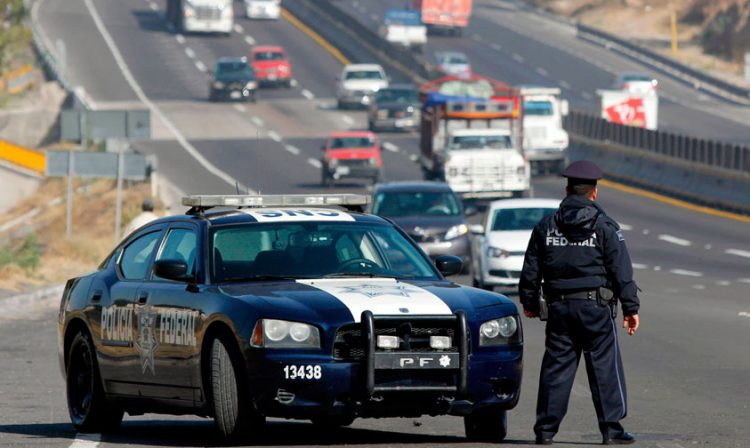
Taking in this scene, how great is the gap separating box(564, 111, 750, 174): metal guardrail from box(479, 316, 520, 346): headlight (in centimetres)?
3210

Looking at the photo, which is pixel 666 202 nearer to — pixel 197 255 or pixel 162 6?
pixel 197 255

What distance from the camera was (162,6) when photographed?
10088 cm

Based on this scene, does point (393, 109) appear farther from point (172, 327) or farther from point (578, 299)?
point (578, 299)

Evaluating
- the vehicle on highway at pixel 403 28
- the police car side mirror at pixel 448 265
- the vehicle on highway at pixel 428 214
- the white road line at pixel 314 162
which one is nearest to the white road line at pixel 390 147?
the white road line at pixel 314 162

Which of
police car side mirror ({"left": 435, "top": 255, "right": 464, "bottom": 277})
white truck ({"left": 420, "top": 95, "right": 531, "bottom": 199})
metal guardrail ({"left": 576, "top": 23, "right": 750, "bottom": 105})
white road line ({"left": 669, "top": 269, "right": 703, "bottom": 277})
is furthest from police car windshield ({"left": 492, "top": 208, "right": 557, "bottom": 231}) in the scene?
metal guardrail ({"left": 576, "top": 23, "right": 750, "bottom": 105})

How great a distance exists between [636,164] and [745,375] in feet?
114

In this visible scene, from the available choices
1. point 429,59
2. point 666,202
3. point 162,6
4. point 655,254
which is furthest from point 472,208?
point 162,6

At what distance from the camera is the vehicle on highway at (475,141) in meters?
43.4

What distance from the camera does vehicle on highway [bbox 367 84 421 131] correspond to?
217ft

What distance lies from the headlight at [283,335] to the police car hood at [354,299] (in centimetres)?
4

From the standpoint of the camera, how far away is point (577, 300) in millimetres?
10344

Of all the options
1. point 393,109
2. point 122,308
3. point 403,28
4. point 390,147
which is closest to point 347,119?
point 393,109

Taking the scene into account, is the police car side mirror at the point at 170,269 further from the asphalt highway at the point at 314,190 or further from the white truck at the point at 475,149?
the white truck at the point at 475,149

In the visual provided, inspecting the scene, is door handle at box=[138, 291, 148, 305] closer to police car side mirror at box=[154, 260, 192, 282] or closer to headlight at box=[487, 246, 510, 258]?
police car side mirror at box=[154, 260, 192, 282]
